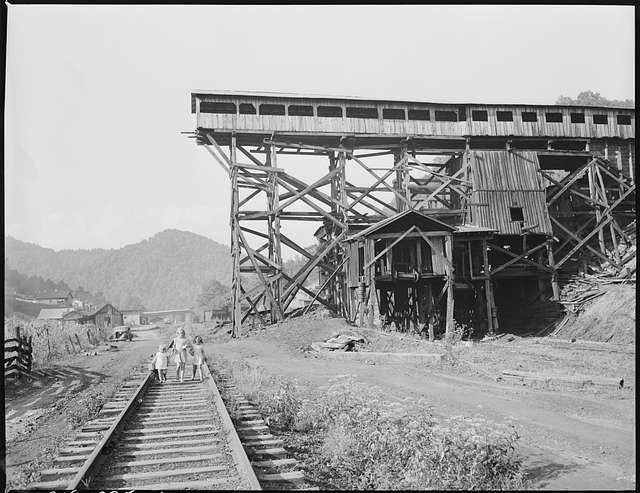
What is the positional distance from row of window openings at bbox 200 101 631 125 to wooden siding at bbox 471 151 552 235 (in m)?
2.89

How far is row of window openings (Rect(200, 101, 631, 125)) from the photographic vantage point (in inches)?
1041

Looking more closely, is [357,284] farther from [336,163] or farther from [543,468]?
[543,468]

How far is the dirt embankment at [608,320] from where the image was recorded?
17.8 m

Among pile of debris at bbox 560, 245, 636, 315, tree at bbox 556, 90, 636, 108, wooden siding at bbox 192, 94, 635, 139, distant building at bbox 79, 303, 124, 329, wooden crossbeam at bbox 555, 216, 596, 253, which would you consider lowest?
distant building at bbox 79, 303, 124, 329

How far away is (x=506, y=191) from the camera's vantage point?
2558 cm

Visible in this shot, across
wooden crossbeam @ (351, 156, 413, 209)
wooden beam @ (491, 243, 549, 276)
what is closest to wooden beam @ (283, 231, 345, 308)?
wooden crossbeam @ (351, 156, 413, 209)

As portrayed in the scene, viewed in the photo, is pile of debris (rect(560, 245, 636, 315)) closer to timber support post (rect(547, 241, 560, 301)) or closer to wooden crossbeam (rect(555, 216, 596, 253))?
timber support post (rect(547, 241, 560, 301))

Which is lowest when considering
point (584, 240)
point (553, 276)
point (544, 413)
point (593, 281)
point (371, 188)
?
point (544, 413)

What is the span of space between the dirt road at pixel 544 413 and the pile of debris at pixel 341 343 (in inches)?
106

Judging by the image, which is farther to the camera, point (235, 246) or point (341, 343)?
point (235, 246)

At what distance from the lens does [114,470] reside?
18.0 feet

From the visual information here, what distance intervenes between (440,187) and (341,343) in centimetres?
1285

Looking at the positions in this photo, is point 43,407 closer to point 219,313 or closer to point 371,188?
point 371,188

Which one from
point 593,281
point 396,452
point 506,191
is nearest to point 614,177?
point 506,191
